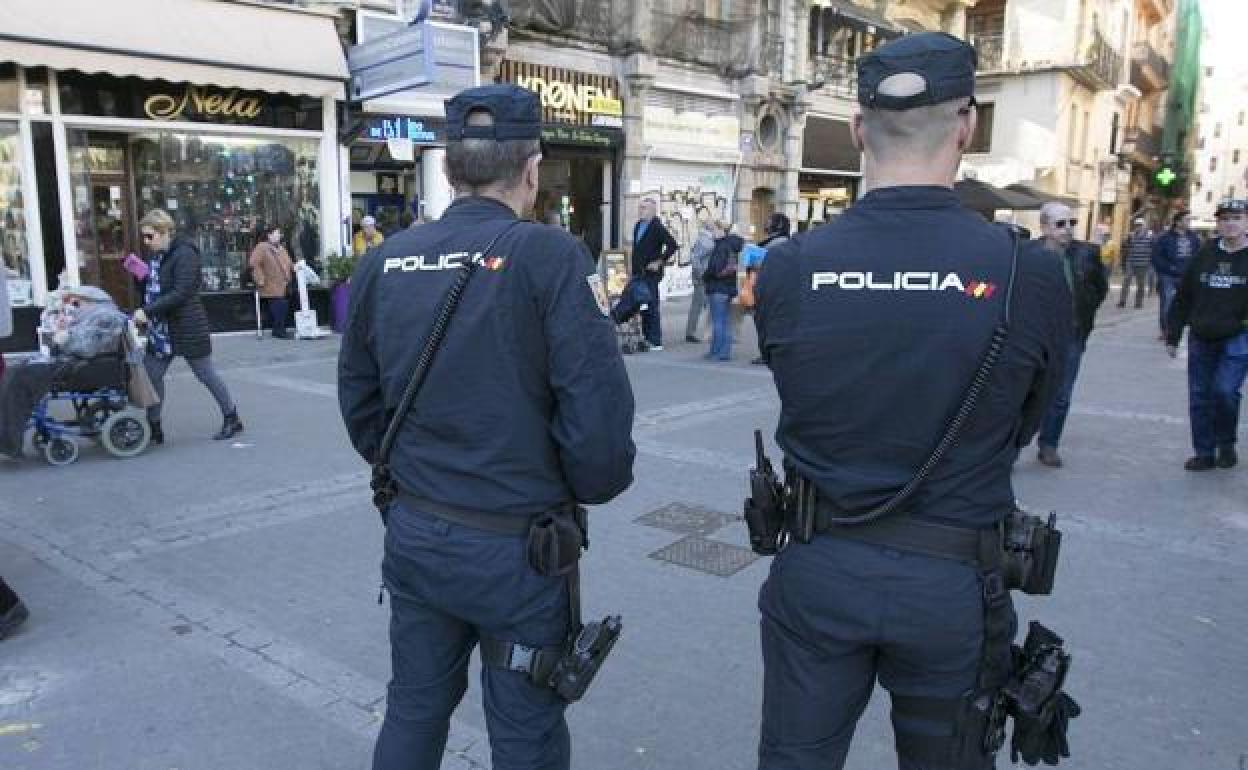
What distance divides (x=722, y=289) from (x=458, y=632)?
33.0ft

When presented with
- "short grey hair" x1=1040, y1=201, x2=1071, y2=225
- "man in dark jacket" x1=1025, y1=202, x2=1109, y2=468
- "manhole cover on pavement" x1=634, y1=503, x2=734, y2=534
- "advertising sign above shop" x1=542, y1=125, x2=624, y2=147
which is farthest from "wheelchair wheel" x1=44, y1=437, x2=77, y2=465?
"advertising sign above shop" x1=542, y1=125, x2=624, y2=147

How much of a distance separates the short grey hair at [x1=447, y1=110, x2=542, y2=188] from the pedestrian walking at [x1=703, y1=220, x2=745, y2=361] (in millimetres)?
9758

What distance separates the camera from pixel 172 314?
748 centimetres

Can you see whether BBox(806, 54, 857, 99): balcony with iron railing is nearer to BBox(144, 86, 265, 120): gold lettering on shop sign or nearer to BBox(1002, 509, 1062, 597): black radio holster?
BBox(144, 86, 265, 120): gold lettering on shop sign

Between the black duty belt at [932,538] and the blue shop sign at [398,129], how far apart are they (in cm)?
1371

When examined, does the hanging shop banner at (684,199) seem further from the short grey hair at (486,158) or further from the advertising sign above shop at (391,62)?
the short grey hair at (486,158)

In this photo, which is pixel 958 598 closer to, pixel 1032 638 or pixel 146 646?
pixel 1032 638

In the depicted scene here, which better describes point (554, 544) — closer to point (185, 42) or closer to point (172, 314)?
point (172, 314)

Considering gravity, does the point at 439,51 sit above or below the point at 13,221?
above

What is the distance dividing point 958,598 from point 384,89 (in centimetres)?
1334

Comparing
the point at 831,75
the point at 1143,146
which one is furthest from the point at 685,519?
the point at 1143,146

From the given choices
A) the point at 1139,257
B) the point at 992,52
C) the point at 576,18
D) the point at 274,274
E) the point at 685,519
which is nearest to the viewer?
the point at 685,519

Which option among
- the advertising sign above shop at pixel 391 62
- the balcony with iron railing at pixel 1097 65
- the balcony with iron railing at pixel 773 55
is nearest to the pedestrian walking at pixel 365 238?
the advertising sign above shop at pixel 391 62

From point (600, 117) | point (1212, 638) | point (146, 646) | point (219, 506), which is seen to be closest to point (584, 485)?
point (146, 646)
